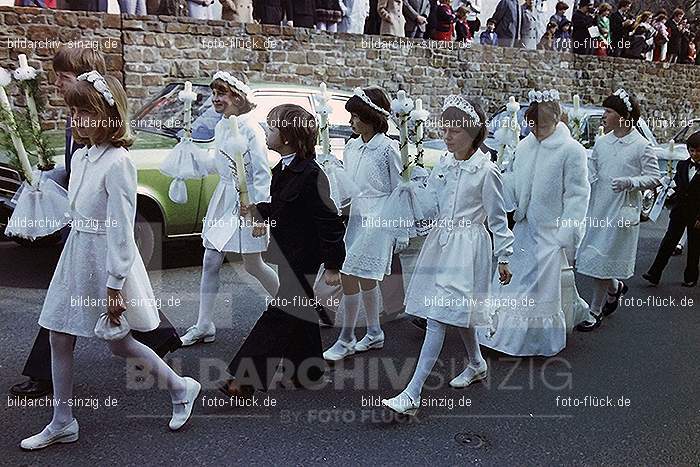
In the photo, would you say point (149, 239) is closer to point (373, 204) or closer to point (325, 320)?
point (325, 320)

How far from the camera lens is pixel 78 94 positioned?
3.30 metres

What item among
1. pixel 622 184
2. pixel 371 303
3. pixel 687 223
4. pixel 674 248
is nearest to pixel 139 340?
pixel 371 303

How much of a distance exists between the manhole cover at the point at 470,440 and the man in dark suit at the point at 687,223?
4214mm

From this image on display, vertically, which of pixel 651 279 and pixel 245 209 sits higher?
pixel 245 209

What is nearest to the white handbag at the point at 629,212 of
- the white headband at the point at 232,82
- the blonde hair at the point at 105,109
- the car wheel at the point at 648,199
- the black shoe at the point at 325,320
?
the car wheel at the point at 648,199

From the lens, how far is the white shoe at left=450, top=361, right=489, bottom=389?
453 centimetres

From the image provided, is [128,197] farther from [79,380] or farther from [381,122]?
[381,122]

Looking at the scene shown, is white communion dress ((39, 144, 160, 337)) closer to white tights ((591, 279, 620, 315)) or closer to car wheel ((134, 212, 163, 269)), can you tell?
car wheel ((134, 212, 163, 269))

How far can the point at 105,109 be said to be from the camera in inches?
131

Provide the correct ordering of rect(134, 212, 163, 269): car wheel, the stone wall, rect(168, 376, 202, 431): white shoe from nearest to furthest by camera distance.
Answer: rect(168, 376, 202, 431): white shoe → rect(134, 212, 163, 269): car wheel → the stone wall

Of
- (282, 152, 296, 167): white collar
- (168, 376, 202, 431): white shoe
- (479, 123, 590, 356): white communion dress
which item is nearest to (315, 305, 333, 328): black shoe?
(479, 123, 590, 356): white communion dress

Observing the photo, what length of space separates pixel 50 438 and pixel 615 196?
4505mm

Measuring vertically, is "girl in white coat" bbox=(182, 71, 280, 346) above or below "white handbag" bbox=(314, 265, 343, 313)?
above

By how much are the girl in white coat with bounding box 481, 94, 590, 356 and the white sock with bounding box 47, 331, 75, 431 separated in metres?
2.87
